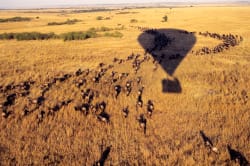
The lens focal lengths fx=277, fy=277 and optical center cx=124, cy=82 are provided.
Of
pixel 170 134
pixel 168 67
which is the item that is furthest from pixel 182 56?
pixel 170 134

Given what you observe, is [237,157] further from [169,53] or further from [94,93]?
[169,53]

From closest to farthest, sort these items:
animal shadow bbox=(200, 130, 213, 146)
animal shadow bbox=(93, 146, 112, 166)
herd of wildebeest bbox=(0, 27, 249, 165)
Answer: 1. animal shadow bbox=(93, 146, 112, 166)
2. animal shadow bbox=(200, 130, 213, 146)
3. herd of wildebeest bbox=(0, 27, 249, 165)

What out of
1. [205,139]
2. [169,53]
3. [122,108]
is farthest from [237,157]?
[169,53]

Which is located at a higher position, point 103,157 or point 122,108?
point 122,108

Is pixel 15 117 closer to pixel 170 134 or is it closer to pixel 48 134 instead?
Result: pixel 48 134

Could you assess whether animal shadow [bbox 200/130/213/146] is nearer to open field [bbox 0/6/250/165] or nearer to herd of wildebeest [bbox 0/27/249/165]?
herd of wildebeest [bbox 0/27/249/165]

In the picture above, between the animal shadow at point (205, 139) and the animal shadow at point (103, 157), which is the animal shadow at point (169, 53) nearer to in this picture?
the animal shadow at point (205, 139)

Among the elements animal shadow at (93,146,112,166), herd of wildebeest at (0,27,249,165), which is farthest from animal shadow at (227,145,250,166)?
animal shadow at (93,146,112,166)

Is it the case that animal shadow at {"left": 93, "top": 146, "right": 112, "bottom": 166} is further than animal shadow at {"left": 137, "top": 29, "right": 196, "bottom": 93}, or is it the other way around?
animal shadow at {"left": 137, "top": 29, "right": 196, "bottom": 93}
